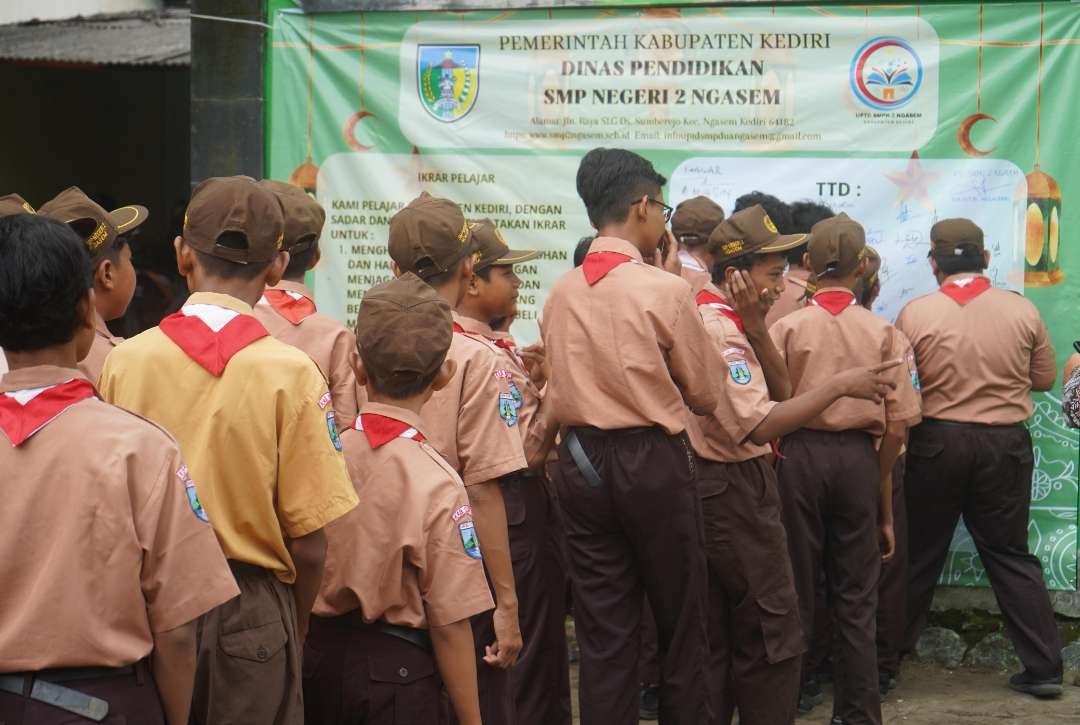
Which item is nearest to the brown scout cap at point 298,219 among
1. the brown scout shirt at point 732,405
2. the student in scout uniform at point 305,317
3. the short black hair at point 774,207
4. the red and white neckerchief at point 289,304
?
the student in scout uniform at point 305,317

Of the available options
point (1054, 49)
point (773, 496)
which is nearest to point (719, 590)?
point (773, 496)

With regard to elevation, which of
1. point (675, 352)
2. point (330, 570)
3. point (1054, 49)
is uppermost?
point (1054, 49)

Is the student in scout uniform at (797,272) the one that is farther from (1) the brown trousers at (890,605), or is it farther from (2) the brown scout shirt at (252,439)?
(2) the brown scout shirt at (252,439)

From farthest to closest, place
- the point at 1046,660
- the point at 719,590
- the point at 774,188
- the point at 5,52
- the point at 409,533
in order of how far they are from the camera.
→ the point at 5,52 → the point at 774,188 → the point at 1046,660 → the point at 719,590 → the point at 409,533

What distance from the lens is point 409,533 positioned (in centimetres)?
302

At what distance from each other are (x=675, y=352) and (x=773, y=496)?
74 centimetres

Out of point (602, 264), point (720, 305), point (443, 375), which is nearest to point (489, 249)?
point (602, 264)

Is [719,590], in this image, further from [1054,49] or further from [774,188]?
[1054,49]

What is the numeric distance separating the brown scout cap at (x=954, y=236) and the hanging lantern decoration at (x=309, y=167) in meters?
3.01

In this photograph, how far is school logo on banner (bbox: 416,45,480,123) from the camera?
22.0ft

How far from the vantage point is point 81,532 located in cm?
232

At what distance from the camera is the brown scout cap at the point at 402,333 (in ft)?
10.3

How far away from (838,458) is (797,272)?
121 centimetres

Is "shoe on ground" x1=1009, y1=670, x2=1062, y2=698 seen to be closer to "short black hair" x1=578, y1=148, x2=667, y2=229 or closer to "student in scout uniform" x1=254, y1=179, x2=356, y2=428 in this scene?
"short black hair" x1=578, y1=148, x2=667, y2=229
